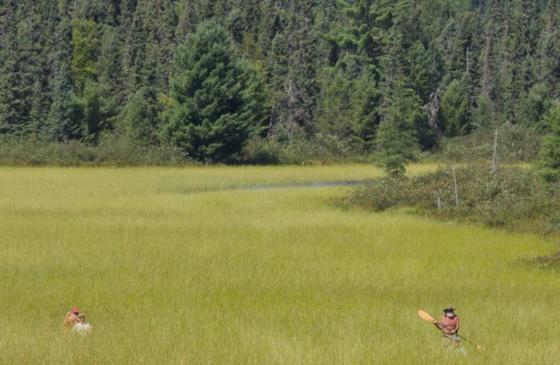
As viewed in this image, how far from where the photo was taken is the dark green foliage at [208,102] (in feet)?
218

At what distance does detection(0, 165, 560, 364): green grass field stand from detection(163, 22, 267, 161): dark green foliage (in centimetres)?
3315

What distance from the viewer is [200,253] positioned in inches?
858

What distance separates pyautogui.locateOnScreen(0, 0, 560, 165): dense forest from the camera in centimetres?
6819

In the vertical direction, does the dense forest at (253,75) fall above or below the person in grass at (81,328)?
below

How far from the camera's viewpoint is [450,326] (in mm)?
11586

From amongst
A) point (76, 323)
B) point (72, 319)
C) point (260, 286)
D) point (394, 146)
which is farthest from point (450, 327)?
point (394, 146)

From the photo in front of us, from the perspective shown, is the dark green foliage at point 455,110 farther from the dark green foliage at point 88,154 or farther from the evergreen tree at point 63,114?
the evergreen tree at point 63,114

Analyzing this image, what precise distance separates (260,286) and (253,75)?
2403 inches

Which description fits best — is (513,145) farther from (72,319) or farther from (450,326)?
(72,319)

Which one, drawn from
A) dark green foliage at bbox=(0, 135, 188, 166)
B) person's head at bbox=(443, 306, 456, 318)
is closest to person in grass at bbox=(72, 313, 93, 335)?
person's head at bbox=(443, 306, 456, 318)

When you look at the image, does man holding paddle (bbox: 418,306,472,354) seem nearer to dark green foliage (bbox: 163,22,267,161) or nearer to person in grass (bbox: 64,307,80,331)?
person in grass (bbox: 64,307,80,331)

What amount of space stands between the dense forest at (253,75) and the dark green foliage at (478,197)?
24.1 m

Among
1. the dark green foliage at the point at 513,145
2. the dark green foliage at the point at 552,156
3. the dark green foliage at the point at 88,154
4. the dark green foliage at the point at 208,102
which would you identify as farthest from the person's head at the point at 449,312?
the dark green foliage at the point at 88,154

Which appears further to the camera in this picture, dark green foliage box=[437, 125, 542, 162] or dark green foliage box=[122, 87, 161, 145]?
dark green foliage box=[122, 87, 161, 145]
